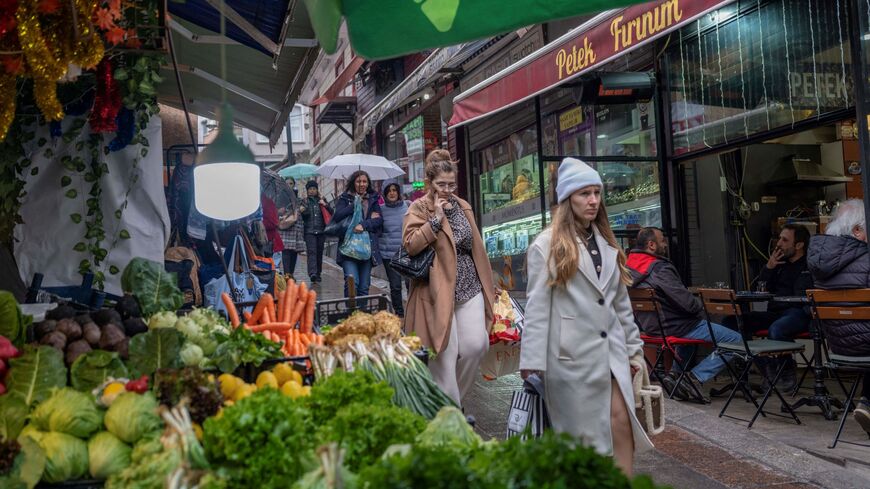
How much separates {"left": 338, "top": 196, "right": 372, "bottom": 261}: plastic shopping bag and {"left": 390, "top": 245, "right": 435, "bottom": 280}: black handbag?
5.19 meters

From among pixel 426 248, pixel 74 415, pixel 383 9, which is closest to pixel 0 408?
pixel 74 415

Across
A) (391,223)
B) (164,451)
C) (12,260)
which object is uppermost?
(391,223)

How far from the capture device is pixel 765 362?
7875 millimetres

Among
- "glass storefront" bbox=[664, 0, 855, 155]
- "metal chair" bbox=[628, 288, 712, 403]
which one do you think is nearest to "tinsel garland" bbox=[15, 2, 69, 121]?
"metal chair" bbox=[628, 288, 712, 403]

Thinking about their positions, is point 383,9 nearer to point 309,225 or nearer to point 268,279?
point 268,279

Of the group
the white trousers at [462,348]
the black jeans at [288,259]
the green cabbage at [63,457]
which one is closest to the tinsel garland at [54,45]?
the green cabbage at [63,457]

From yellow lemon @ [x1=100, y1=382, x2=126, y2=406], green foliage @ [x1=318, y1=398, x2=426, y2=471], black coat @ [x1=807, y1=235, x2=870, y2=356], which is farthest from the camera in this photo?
black coat @ [x1=807, y1=235, x2=870, y2=356]

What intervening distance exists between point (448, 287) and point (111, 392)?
3.27m

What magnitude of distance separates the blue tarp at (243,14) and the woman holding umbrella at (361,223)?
4.56 m

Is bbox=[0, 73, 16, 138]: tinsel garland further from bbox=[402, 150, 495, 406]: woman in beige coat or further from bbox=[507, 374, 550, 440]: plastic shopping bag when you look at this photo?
bbox=[507, 374, 550, 440]: plastic shopping bag

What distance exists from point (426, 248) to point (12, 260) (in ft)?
9.39

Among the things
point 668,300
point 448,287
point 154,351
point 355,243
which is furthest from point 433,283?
point 355,243

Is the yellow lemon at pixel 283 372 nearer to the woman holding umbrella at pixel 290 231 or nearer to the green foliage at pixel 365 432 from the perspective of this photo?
the green foliage at pixel 365 432

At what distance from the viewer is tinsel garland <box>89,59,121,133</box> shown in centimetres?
493
